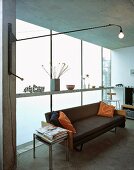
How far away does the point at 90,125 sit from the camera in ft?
12.5

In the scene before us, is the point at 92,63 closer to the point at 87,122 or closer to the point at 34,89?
the point at 87,122

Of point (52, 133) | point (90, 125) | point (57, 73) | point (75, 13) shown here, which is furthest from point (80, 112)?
point (75, 13)

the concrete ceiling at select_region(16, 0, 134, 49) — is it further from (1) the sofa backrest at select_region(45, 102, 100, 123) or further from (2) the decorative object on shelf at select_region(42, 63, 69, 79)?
(1) the sofa backrest at select_region(45, 102, 100, 123)

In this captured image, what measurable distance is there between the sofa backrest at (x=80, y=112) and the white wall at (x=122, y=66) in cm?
248

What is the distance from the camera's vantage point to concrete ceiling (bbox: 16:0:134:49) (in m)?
2.84

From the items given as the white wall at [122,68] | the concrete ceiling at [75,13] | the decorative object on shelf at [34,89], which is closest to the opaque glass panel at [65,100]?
the decorative object on shelf at [34,89]

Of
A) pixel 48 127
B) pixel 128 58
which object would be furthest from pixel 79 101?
pixel 128 58

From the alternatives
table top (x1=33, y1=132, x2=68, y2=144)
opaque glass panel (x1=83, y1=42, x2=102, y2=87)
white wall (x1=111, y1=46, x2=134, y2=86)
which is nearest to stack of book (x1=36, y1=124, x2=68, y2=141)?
table top (x1=33, y1=132, x2=68, y2=144)

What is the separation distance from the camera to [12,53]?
2682mm

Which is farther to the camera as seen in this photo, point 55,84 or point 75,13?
point 55,84

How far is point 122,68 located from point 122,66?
3.2 inches

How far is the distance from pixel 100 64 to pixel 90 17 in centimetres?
336

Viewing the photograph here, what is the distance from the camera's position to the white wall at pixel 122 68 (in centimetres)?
667

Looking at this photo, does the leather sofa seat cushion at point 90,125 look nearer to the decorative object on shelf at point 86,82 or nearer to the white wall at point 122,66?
the decorative object on shelf at point 86,82
